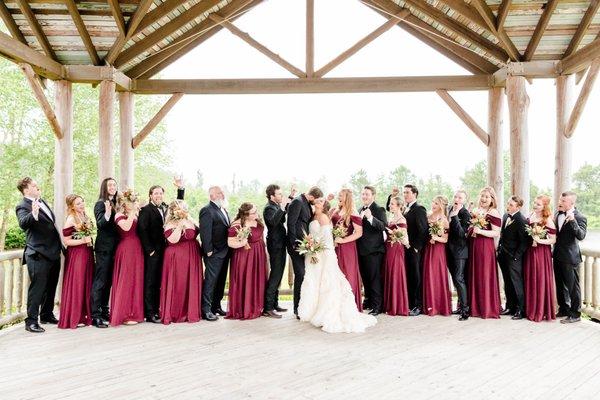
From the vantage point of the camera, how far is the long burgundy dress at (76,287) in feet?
18.0

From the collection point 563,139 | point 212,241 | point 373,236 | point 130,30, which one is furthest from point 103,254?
point 563,139

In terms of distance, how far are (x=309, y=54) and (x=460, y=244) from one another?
13.0 ft

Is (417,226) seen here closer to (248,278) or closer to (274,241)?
(274,241)

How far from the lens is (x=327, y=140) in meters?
26.2

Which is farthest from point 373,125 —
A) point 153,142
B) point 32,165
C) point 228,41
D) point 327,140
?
point 32,165

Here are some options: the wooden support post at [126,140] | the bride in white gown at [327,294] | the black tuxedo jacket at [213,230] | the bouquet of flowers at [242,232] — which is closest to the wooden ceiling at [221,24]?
the wooden support post at [126,140]

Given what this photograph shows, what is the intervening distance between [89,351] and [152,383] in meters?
1.20

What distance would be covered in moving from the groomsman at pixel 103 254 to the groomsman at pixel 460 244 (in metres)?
4.11

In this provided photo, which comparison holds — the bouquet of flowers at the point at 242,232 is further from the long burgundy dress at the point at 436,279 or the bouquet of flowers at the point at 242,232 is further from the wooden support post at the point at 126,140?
the wooden support post at the point at 126,140

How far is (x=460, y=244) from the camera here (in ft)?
20.0

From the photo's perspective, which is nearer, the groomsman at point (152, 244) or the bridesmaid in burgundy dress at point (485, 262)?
the groomsman at point (152, 244)

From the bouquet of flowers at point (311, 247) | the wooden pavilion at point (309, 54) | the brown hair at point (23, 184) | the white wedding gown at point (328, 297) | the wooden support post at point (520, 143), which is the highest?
the wooden pavilion at point (309, 54)

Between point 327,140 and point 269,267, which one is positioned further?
point 327,140

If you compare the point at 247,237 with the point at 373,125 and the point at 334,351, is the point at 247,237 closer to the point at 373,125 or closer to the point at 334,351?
the point at 334,351
